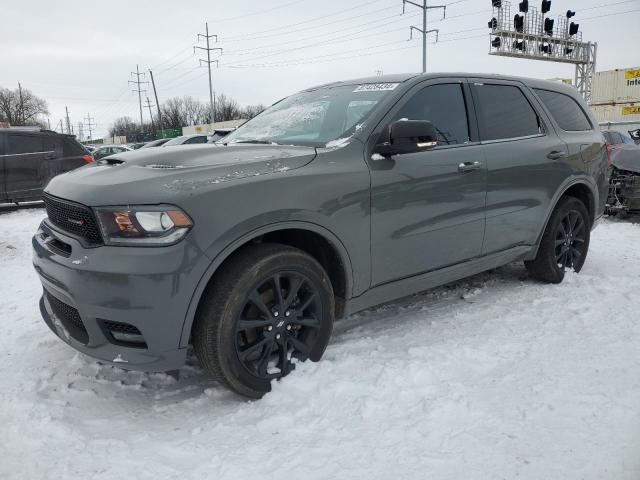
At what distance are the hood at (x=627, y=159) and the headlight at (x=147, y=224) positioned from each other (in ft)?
25.8

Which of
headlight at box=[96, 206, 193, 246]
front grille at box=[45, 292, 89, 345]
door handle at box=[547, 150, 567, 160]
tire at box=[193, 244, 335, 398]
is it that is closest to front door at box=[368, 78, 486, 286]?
tire at box=[193, 244, 335, 398]

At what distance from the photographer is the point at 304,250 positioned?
308 cm

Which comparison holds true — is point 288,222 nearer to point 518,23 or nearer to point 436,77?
point 436,77

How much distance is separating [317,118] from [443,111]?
2.97ft

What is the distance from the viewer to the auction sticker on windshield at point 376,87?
11.3 ft

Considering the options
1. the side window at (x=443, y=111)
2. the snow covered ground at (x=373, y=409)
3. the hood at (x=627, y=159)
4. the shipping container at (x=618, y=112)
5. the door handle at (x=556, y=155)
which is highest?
the shipping container at (x=618, y=112)

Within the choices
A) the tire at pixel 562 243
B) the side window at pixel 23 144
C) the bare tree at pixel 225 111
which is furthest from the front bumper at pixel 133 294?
the bare tree at pixel 225 111

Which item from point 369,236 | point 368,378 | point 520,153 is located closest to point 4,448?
point 368,378

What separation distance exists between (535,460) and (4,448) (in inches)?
93.0

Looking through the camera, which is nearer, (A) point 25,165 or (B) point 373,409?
(B) point 373,409

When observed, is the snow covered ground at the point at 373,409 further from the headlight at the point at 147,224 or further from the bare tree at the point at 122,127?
the bare tree at the point at 122,127

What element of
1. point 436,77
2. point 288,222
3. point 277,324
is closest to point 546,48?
point 436,77

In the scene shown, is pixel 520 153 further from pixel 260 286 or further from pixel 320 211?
pixel 260 286

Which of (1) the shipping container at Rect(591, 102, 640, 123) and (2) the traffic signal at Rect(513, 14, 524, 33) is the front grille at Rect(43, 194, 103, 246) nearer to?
(2) the traffic signal at Rect(513, 14, 524, 33)
